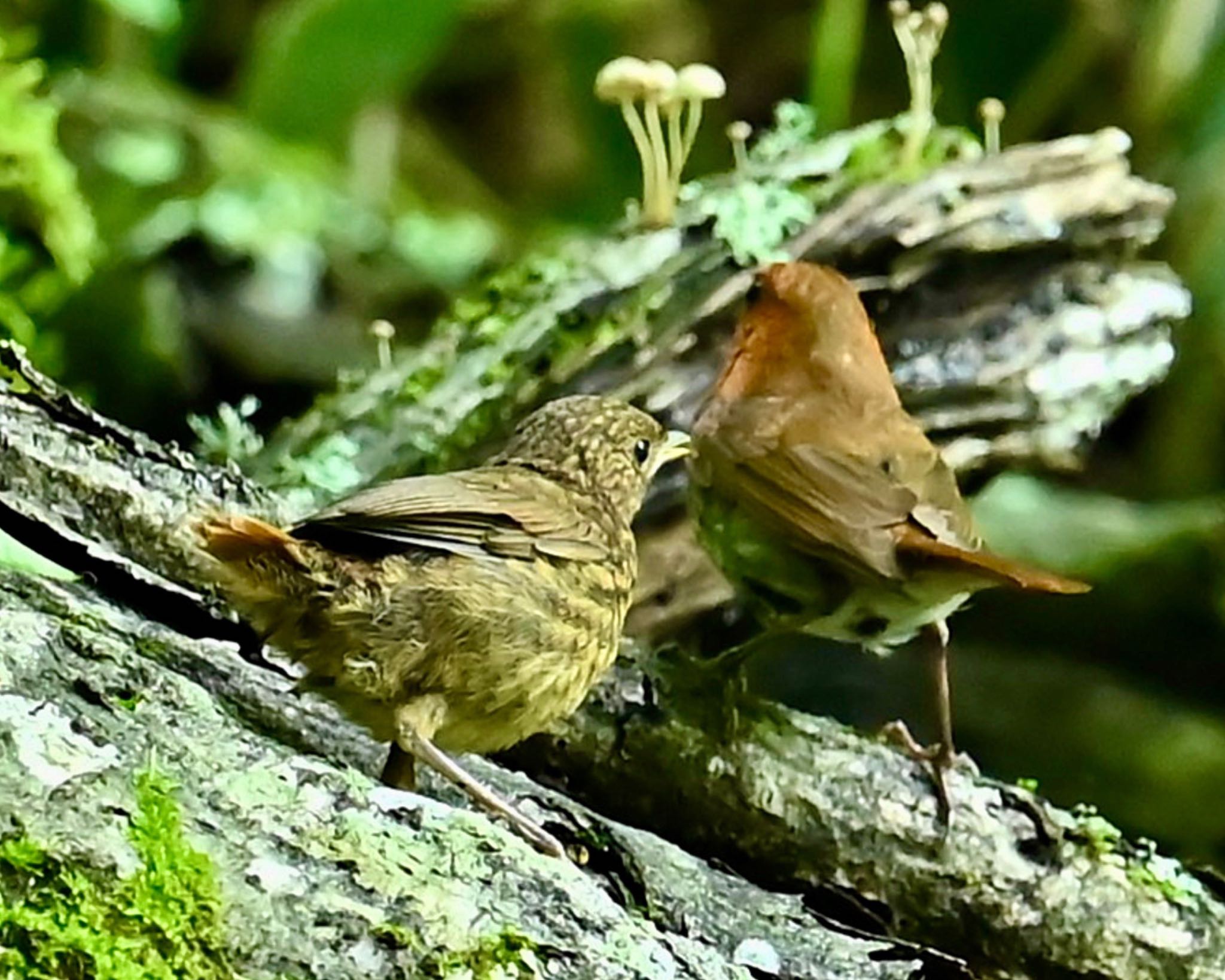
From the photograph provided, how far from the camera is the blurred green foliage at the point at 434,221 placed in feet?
14.1

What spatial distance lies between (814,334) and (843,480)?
354 mm

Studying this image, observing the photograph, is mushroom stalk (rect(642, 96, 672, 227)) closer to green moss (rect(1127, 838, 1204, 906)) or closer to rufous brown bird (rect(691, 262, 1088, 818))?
rufous brown bird (rect(691, 262, 1088, 818))

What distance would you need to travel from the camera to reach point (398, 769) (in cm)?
222

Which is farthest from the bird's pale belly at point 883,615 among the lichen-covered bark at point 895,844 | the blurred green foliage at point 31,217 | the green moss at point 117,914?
the blurred green foliage at point 31,217

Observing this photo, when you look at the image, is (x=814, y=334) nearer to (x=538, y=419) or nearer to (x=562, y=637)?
(x=538, y=419)

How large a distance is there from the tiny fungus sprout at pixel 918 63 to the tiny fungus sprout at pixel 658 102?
0.39 meters

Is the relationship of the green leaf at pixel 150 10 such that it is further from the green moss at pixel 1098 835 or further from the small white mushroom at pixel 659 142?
the green moss at pixel 1098 835

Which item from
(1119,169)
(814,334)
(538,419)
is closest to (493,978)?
(538,419)

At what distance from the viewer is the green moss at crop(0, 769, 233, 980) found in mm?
1483

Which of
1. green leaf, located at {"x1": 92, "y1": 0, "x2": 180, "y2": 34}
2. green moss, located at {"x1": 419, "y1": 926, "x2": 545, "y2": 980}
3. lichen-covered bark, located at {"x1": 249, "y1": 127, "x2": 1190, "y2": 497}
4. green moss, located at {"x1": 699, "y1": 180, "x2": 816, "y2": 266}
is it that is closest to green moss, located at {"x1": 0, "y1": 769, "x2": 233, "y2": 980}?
green moss, located at {"x1": 419, "y1": 926, "x2": 545, "y2": 980}

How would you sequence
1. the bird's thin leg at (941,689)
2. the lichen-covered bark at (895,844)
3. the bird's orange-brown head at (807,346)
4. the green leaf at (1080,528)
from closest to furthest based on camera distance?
1. the lichen-covered bark at (895,844)
2. the bird's thin leg at (941,689)
3. the bird's orange-brown head at (807,346)
4. the green leaf at (1080,528)

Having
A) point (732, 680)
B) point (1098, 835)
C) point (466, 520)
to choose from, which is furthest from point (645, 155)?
point (1098, 835)

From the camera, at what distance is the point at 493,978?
5.48 ft

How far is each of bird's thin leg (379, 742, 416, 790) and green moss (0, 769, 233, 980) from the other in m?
0.58
